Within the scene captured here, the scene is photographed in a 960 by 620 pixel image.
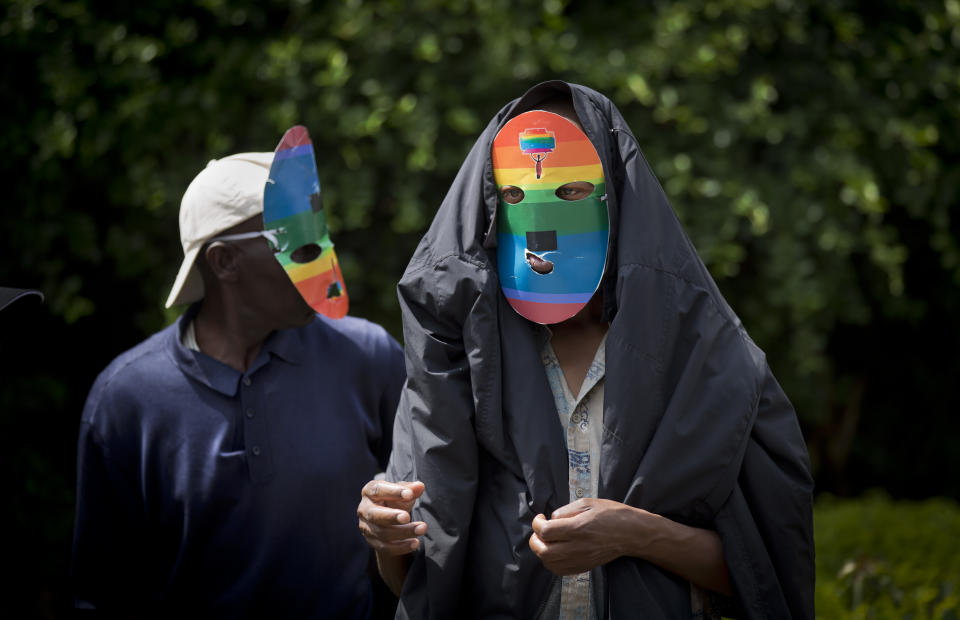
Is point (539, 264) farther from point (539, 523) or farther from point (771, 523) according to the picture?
point (771, 523)

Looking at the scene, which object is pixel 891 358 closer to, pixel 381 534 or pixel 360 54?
pixel 360 54

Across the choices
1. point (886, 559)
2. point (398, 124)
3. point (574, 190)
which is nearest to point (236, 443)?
point (574, 190)

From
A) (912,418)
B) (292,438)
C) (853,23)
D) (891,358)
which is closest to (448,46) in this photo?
(853,23)

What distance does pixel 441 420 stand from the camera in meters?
1.92

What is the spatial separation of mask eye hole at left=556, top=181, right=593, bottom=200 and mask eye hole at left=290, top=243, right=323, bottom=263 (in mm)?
854

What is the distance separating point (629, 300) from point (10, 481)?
3.46 metres

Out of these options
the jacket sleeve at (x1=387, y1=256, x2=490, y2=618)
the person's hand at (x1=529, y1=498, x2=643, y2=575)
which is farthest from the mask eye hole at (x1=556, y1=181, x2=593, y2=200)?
the person's hand at (x1=529, y1=498, x2=643, y2=575)

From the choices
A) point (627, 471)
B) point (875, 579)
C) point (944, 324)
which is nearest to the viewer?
point (627, 471)

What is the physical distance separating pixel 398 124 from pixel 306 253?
4.67 feet

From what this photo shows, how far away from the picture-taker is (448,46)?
387cm

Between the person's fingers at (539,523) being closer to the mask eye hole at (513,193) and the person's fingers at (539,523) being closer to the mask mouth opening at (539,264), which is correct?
the mask mouth opening at (539,264)

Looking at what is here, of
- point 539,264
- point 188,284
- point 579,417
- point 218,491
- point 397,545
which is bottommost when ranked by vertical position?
point 218,491

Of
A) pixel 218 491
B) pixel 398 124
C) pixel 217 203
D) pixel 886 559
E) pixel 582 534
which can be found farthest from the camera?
pixel 886 559

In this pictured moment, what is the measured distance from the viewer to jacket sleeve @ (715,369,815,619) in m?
1.86
